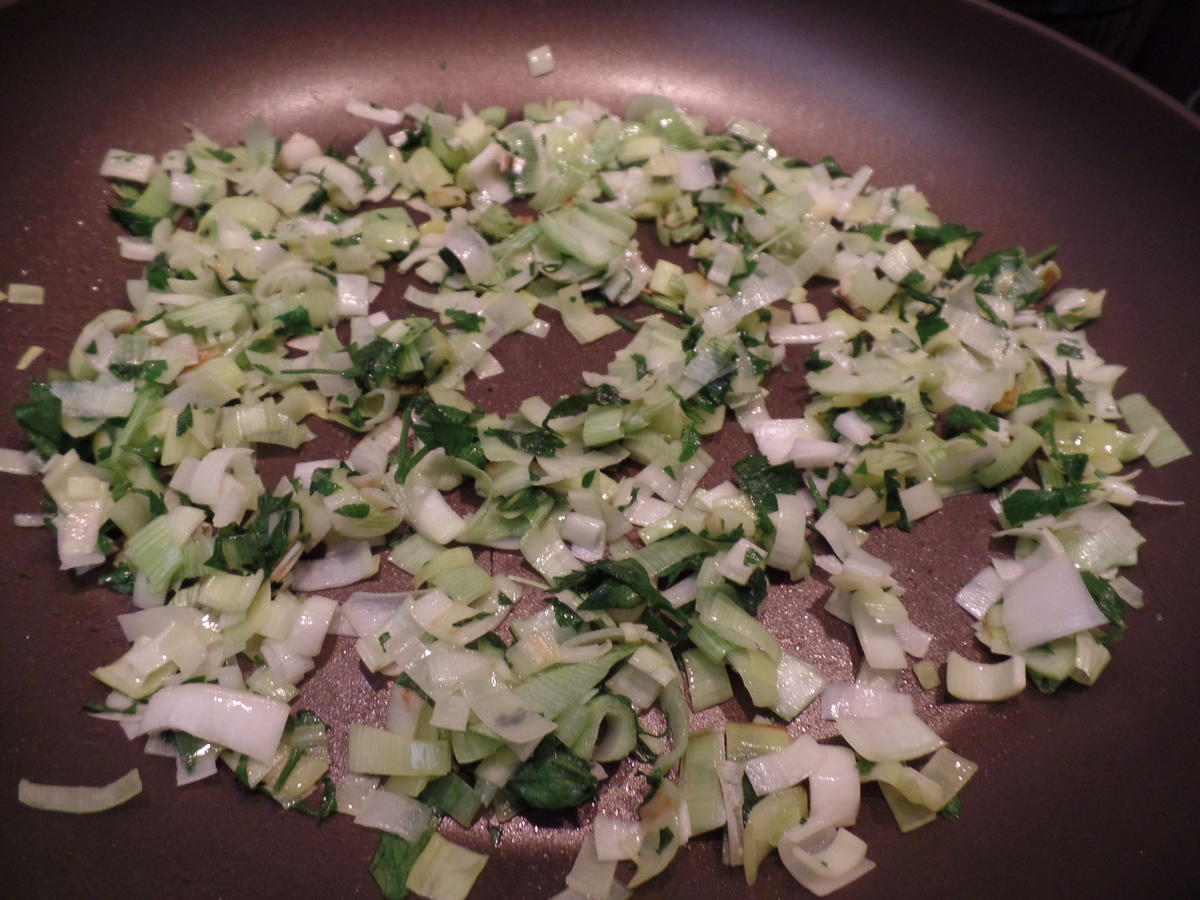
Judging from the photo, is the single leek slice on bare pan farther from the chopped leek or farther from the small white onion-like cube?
the small white onion-like cube

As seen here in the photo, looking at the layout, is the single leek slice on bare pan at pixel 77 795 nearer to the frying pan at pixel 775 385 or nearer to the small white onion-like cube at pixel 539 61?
the frying pan at pixel 775 385

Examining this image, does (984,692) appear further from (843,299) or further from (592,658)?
(843,299)

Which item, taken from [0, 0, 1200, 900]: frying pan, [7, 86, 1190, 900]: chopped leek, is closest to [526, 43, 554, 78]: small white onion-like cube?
[0, 0, 1200, 900]: frying pan

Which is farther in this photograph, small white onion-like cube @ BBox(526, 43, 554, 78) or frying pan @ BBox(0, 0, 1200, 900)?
small white onion-like cube @ BBox(526, 43, 554, 78)

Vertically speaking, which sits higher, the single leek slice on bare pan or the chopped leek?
the chopped leek

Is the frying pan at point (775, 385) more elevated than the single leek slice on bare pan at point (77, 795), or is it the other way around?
the frying pan at point (775, 385)

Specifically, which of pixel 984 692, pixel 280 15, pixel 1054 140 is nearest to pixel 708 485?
pixel 984 692

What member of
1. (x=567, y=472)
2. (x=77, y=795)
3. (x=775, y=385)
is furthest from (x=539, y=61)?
(x=77, y=795)

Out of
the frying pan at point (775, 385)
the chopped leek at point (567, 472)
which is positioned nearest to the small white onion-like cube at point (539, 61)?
the frying pan at point (775, 385)
